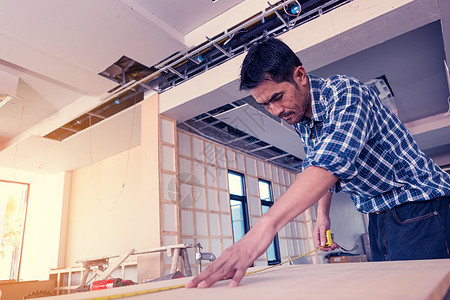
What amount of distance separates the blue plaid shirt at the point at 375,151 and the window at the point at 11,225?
25.0 feet

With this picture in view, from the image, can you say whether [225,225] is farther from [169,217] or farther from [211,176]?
[169,217]

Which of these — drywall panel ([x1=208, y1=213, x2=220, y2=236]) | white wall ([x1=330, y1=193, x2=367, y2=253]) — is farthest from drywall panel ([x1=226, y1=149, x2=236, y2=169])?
white wall ([x1=330, y1=193, x2=367, y2=253])

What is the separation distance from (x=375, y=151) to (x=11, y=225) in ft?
26.7

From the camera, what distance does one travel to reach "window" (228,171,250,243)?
6.13m

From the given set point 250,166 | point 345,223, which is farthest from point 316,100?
point 345,223

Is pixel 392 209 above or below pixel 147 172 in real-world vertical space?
below

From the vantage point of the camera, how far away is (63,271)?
6098mm

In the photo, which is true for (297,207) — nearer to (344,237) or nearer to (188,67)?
(188,67)

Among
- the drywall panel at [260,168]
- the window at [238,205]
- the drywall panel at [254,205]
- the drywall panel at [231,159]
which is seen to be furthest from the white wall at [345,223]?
the drywall panel at [231,159]

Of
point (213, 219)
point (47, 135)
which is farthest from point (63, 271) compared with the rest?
point (213, 219)

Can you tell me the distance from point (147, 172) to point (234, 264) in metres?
3.87

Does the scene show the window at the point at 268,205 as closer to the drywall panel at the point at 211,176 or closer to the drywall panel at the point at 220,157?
the drywall panel at the point at 220,157

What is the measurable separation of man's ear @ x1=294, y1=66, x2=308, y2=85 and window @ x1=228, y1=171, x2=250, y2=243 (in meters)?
5.02

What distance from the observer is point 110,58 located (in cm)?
373
